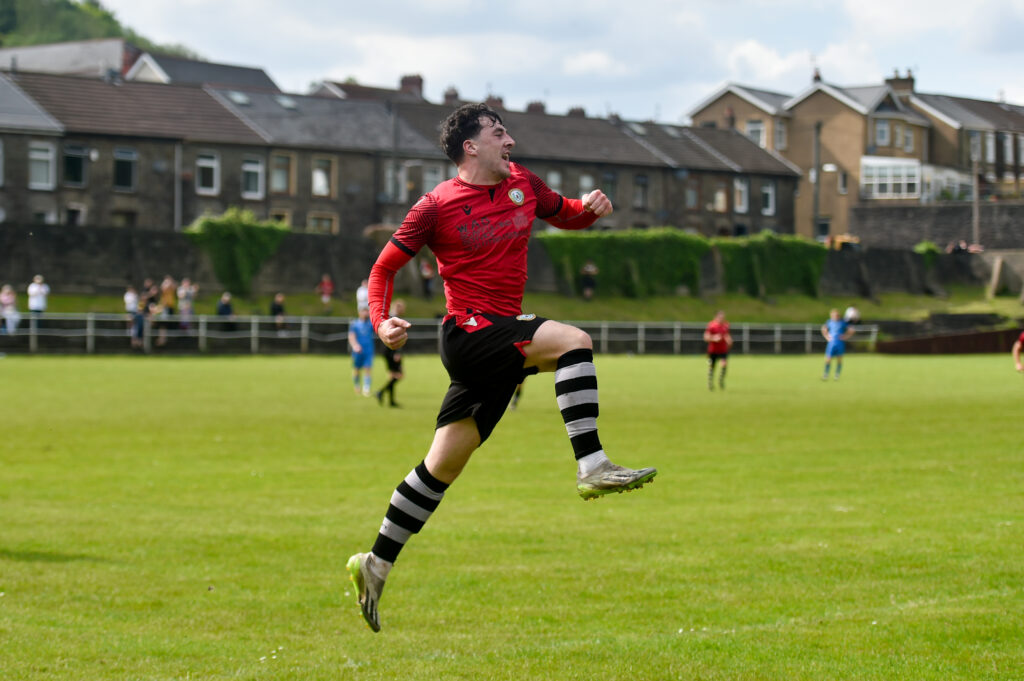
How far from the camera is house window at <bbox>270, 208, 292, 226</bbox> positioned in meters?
73.1

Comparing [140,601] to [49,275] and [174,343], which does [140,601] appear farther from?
[49,275]

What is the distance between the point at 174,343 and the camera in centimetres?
5006

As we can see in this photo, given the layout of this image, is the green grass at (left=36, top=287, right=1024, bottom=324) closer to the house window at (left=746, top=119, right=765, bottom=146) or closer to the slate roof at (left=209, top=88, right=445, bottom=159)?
the slate roof at (left=209, top=88, right=445, bottom=159)

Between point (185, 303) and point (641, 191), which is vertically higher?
point (641, 191)

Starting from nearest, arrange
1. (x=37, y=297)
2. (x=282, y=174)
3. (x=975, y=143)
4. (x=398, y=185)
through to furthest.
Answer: (x=37, y=297)
(x=282, y=174)
(x=398, y=185)
(x=975, y=143)

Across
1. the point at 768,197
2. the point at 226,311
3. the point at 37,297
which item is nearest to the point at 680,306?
the point at 768,197

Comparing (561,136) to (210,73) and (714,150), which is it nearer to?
(714,150)

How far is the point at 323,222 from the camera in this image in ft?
246

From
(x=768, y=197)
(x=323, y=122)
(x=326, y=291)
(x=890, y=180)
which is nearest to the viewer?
(x=326, y=291)

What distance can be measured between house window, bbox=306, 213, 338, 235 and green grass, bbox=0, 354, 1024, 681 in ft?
158

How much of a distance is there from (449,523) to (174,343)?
37.2 metres

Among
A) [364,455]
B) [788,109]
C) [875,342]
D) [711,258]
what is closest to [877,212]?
[788,109]

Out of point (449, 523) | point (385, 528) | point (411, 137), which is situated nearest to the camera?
point (385, 528)

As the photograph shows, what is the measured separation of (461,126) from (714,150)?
87.6 m
